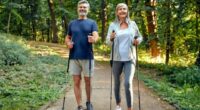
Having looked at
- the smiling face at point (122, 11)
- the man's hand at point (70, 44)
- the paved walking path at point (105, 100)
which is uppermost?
the smiling face at point (122, 11)

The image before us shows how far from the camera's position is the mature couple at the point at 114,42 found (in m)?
7.60

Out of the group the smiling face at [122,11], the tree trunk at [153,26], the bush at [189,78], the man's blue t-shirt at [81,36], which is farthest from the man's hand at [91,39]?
the tree trunk at [153,26]

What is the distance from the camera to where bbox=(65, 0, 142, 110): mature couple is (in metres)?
7.60

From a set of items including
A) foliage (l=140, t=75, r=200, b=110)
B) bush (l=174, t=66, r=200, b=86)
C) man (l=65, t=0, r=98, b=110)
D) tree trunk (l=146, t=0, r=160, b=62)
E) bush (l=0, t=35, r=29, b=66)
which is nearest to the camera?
man (l=65, t=0, r=98, b=110)

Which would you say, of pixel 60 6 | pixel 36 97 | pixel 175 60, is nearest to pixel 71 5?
pixel 60 6

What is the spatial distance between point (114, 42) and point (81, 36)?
0.66 metres

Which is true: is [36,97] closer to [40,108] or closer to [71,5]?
[40,108]

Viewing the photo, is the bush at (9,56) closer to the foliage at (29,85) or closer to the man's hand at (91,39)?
the foliage at (29,85)

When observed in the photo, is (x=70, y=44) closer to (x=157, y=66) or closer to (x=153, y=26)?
(x=157, y=66)

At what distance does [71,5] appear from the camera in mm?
37750

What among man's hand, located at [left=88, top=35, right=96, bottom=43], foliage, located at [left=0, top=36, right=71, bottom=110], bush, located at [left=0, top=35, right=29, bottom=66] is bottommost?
foliage, located at [left=0, top=36, right=71, bottom=110]

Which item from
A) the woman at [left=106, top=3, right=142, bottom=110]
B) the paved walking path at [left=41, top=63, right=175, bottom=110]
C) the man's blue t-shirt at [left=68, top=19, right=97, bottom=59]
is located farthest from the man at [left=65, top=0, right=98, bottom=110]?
the paved walking path at [left=41, top=63, right=175, bottom=110]

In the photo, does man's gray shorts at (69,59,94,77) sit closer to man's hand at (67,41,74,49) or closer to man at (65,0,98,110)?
man at (65,0,98,110)

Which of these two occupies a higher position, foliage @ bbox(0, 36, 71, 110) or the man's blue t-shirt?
the man's blue t-shirt
